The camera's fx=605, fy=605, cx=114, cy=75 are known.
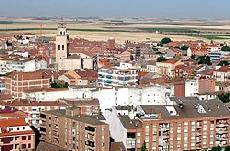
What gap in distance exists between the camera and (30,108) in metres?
23.4

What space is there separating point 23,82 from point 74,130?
9.73 m

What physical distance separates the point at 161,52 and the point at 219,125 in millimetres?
30236

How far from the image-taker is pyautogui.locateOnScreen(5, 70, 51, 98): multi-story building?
28.9 m

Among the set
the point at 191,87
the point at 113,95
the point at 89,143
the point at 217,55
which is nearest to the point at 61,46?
the point at 191,87

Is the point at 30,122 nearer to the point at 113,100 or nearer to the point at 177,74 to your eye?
the point at 113,100

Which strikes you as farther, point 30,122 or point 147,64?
point 147,64

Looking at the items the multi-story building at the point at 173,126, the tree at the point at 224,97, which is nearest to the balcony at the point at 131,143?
the multi-story building at the point at 173,126

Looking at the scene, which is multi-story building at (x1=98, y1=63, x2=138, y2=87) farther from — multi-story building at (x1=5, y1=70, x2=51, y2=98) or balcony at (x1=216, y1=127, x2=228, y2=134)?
balcony at (x1=216, y1=127, x2=228, y2=134)

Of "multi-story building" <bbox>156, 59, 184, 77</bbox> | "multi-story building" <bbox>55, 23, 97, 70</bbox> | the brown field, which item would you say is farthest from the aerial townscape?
the brown field

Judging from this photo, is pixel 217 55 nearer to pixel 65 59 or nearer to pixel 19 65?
pixel 65 59

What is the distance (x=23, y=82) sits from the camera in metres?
28.9

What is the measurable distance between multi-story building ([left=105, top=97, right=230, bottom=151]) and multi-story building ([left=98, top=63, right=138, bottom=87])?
836cm

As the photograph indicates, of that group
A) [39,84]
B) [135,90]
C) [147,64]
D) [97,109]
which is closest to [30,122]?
[97,109]

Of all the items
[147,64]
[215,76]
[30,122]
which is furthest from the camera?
[147,64]
